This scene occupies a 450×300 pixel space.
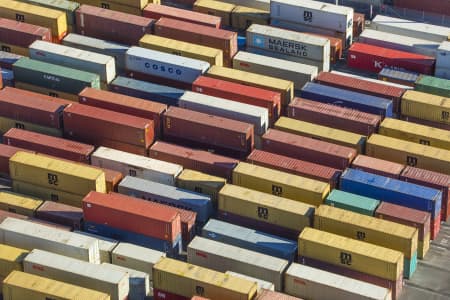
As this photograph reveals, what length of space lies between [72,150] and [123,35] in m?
27.4

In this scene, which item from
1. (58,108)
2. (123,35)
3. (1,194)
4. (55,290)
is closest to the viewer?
(55,290)

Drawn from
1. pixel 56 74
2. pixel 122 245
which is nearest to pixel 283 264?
pixel 122 245

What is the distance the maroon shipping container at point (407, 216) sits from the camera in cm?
12219

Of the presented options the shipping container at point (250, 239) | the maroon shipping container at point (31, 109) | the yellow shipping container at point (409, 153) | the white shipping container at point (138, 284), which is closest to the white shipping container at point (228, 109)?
the yellow shipping container at point (409, 153)

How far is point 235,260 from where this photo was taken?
117812mm

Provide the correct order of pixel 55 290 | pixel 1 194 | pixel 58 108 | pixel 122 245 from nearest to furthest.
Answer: pixel 55 290 < pixel 122 245 < pixel 1 194 < pixel 58 108

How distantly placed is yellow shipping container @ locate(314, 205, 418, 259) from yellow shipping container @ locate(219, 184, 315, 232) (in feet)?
6.11

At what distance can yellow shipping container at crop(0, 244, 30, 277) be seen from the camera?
117688mm

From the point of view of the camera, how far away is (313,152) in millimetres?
132250

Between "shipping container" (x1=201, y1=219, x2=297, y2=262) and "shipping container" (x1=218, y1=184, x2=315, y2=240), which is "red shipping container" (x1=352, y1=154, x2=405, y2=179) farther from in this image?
"shipping container" (x1=201, y1=219, x2=297, y2=262)

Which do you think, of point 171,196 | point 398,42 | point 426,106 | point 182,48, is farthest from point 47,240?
point 398,42

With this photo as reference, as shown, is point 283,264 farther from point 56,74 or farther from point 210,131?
point 56,74

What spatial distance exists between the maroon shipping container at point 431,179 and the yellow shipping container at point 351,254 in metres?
13.0

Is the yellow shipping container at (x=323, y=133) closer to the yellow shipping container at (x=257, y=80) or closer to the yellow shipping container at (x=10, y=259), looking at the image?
the yellow shipping container at (x=257, y=80)
